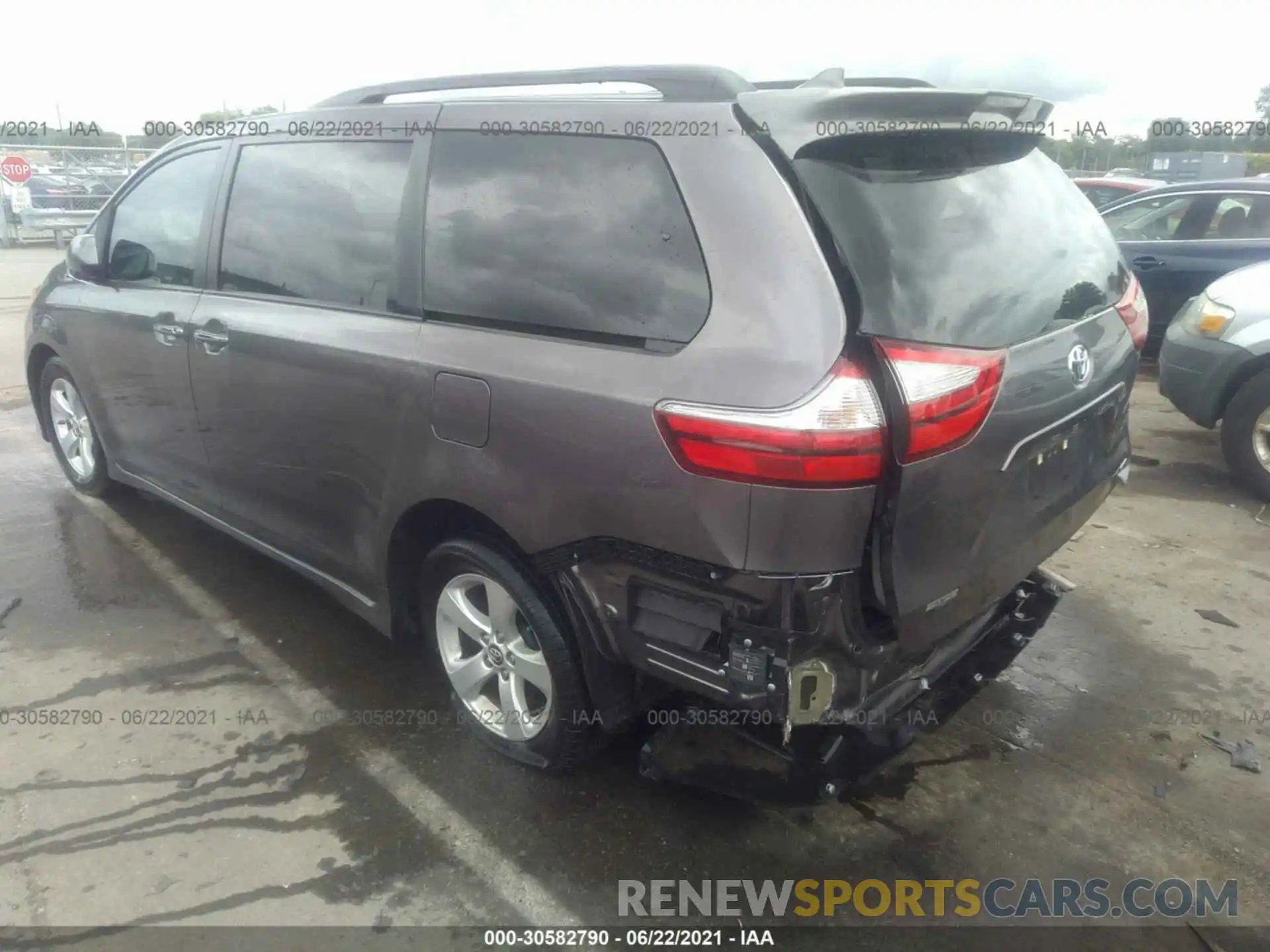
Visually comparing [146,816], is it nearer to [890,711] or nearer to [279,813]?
[279,813]

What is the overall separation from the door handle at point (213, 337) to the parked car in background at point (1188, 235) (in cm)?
608

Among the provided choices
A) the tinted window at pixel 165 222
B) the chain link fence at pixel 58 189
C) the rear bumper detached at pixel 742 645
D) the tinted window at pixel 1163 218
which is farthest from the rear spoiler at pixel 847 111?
the chain link fence at pixel 58 189

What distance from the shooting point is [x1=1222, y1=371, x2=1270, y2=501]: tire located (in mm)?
4883

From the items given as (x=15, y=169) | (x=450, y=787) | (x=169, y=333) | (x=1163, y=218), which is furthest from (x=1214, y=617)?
(x=15, y=169)

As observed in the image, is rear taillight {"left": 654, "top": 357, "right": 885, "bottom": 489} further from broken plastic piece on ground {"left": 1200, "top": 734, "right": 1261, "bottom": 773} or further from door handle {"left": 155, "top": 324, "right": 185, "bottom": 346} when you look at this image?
door handle {"left": 155, "top": 324, "right": 185, "bottom": 346}

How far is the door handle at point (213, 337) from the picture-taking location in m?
3.33

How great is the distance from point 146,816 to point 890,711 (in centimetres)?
206

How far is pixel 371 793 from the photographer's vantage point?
8.91 feet

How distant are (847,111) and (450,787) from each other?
6.92 feet

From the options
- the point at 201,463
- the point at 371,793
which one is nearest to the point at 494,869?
the point at 371,793

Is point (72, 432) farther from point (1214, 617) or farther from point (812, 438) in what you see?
point (1214, 617)

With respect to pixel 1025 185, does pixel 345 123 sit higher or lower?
higher

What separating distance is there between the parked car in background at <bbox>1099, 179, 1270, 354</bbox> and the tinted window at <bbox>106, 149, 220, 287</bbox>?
6006mm

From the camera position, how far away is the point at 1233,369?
16.2ft
